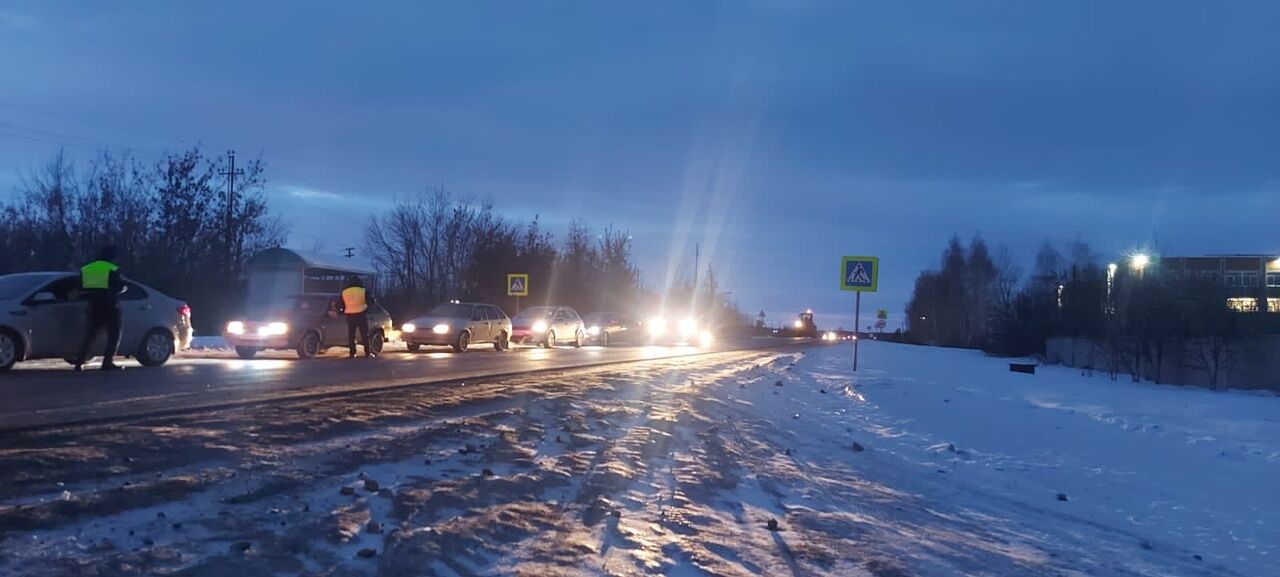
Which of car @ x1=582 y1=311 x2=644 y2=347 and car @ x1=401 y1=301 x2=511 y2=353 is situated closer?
car @ x1=401 y1=301 x2=511 y2=353

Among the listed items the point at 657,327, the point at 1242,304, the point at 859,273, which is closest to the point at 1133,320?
Answer: the point at 1242,304

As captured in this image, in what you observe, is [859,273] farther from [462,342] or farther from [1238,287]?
[1238,287]

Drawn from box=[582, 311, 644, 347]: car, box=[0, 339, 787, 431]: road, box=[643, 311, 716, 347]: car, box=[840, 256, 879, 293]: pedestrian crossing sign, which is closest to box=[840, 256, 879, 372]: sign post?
box=[840, 256, 879, 293]: pedestrian crossing sign

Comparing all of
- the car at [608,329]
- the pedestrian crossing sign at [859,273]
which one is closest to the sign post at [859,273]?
the pedestrian crossing sign at [859,273]

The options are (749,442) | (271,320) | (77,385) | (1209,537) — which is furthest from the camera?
(271,320)

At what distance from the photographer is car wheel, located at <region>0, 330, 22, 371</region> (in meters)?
14.4

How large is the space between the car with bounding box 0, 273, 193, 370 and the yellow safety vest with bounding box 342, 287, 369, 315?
227 inches

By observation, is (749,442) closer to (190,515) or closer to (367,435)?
(367,435)

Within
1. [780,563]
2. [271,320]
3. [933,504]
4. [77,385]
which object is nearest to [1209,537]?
[933,504]

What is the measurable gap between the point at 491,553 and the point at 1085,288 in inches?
1640

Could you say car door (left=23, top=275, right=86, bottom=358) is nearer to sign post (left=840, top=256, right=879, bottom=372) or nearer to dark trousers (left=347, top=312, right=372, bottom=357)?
dark trousers (left=347, top=312, right=372, bottom=357)

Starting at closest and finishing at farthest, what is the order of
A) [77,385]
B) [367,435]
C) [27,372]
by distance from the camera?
1. [367,435]
2. [77,385]
3. [27,372]

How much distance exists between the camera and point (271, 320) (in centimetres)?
2241

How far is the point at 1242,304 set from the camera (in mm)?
32562
